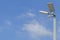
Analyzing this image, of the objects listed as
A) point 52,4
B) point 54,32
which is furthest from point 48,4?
point 54,32

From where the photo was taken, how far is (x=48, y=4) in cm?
2391

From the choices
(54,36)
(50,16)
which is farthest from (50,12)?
(54,36)

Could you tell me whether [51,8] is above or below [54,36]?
above

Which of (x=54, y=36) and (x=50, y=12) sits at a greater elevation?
(x=50, y=12)

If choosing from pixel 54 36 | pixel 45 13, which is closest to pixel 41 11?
pixel 45 13

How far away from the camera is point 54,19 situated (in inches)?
955

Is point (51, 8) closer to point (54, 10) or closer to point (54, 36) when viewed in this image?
point (54, 10)

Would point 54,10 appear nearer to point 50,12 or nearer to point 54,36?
point 50,12

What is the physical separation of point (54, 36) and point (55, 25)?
80 centimetres

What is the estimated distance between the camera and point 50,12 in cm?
2450

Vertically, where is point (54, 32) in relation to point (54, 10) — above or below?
below

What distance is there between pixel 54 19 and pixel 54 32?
0.97 meters

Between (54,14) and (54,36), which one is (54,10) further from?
(54,36)

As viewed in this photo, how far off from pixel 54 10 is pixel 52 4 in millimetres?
727
